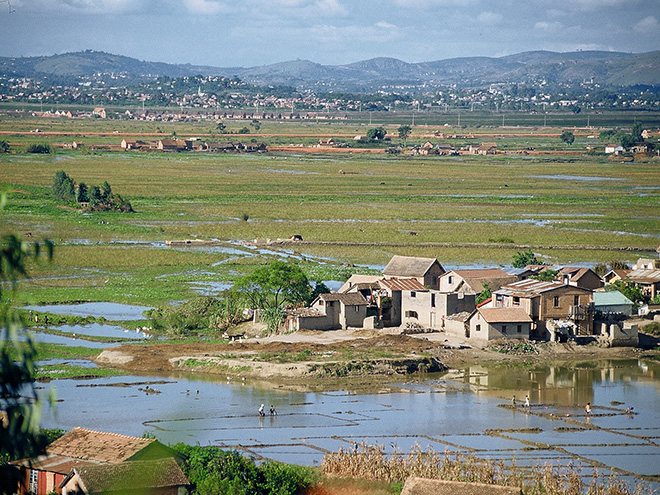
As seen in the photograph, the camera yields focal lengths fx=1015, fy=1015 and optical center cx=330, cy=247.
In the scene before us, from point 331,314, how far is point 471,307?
5010 millimetres

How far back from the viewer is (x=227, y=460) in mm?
18484

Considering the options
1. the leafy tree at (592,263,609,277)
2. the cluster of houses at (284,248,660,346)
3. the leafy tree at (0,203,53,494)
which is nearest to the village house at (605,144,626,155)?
the leafy tree at (592,263,609,277)

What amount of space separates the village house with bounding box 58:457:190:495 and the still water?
16.4ft

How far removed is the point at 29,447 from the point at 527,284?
3041cm

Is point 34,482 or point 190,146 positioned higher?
point 190,146

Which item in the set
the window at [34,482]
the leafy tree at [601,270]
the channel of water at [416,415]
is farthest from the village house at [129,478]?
the leafy tree at [601,270]

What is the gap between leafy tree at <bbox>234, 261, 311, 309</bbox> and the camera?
3666cm

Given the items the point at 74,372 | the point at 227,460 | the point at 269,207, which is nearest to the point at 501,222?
the point at 269,207

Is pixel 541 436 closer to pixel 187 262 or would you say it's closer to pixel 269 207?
pixel 187 262

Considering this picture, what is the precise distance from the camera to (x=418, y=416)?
1001 inches

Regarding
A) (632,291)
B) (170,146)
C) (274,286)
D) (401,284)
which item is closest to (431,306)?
(401,284)

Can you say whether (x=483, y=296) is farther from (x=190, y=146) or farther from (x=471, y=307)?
(x=190, y=146)

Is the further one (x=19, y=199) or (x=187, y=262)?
(x=19, y=199)

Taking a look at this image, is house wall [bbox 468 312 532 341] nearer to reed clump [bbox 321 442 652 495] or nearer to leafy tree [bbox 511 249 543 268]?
leafy tree [bbox 511 249 543 268]
